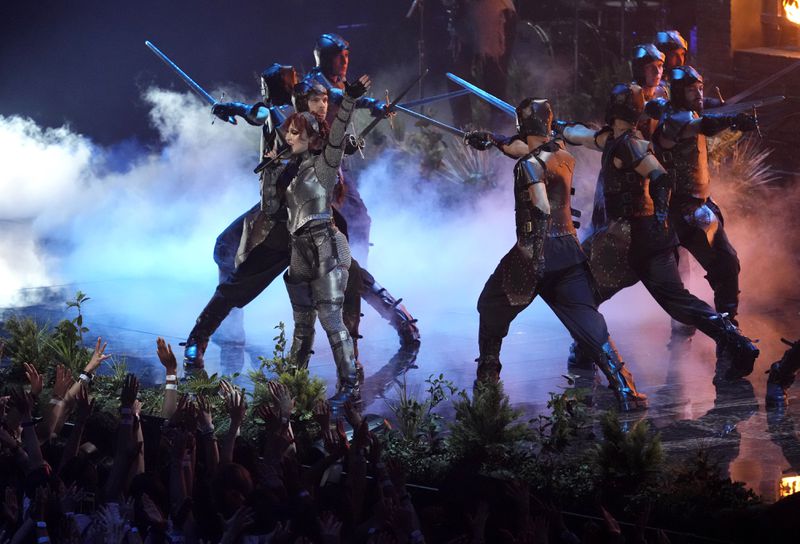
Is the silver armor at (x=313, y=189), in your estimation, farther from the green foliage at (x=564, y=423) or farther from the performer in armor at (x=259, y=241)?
the green foliage at (x=564, y=423)

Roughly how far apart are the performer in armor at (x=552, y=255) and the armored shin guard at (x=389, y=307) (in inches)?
67.7

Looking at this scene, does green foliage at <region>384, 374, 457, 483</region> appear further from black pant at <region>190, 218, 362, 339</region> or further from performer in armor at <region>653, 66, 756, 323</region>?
performer in armor at <region>653, 66, 756, 323</region>

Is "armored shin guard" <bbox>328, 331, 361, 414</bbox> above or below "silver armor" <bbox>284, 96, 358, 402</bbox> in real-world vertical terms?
below

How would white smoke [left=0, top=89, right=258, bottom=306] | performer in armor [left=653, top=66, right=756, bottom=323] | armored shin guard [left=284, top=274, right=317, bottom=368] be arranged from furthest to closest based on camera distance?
1. white smoke [left=0, top=89, right=258, bottom=306]
2. performer in armor [left=653, top=66, right=756, bottom=323]
3. armored shin guard [left=284, top=274, right=317, bottom=368]

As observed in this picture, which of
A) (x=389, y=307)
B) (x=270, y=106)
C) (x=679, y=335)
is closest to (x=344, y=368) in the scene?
(x=389, y=307)

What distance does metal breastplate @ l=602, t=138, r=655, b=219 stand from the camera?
786 centimetres

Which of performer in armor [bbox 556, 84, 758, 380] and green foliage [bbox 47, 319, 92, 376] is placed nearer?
performer in armor [bbox 556, 84, 758, 380]

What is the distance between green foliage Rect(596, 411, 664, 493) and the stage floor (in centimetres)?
51

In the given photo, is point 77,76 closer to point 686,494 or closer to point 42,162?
point 42,162

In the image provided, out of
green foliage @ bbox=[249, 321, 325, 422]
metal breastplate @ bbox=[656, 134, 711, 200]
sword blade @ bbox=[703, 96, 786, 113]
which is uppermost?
sword blade @ bbox=[703, 96, 786, 113]

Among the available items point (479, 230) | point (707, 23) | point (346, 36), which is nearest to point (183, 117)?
point (346, 36)

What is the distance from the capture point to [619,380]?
7180mm

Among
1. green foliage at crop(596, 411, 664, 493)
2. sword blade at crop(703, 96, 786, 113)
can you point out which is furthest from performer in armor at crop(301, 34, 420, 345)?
green foliage at crop(596, 411, 664, 493)

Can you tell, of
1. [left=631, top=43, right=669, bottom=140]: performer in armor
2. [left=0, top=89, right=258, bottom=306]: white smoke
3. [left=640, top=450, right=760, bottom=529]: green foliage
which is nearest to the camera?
[left=640, top=450, right=760, bottom=529]: green foliage
